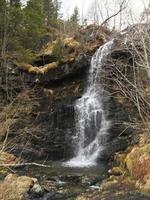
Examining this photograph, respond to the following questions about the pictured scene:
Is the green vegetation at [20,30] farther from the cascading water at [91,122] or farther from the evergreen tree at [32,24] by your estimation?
the cascading water at [91,122]

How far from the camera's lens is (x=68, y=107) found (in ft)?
80.0

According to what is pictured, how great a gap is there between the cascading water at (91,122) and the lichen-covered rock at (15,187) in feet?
18.7

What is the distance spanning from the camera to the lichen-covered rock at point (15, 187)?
43.6 ft

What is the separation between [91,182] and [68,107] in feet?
30.7

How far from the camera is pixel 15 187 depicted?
551 inches

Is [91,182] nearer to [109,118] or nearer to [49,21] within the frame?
[109,118]

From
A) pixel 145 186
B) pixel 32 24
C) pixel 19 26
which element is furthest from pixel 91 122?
pixel 19 26

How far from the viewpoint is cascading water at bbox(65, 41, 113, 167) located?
71.0 feet

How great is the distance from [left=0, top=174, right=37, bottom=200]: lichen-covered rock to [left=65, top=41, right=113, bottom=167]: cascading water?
570 centimetres

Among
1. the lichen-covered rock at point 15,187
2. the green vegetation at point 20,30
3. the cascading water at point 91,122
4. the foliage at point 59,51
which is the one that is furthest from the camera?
the green vegetation at point 20,30

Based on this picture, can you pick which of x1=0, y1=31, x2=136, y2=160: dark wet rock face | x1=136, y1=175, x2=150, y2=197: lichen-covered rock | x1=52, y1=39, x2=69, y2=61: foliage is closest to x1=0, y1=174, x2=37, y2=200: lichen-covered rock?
x1=136, y1=175, x2=150, y2=197: lichen-covered rock

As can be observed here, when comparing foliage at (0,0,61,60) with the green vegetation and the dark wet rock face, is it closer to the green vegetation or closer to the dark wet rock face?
the green vegetation

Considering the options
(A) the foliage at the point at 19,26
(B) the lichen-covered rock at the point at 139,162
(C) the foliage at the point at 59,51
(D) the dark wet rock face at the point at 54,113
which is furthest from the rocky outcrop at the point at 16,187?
(A) the foliage at the point at 19,26

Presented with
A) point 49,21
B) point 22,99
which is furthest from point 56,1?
point 22,99
